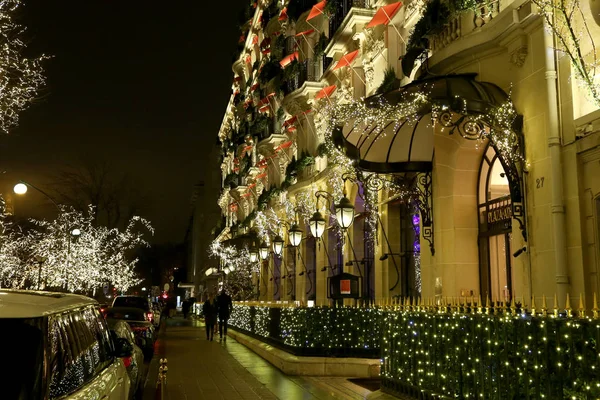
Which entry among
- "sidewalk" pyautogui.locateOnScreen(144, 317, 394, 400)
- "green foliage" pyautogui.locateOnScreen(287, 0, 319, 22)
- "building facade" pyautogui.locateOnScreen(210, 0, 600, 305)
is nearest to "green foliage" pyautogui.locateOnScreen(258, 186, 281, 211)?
"building facade" pyautogui.locateOnScreen(210, 0, 600, 305)

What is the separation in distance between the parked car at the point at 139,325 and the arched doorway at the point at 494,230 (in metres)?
8.80

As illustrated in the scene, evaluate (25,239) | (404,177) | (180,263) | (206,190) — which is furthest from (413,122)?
(180,263)

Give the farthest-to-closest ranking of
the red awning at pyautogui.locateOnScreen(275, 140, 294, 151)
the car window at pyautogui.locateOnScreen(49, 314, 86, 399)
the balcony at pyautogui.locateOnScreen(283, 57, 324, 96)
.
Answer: the red awning at pyautogui.locateOnScreen(275, 140, 294, 151)
the balcony at pyautogui.locateOnScreen(283, 57, 324, 96)
the car window at pyautogui.locateOnScreen(49, 314, 86, 399)

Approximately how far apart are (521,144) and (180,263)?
12023 centimetres

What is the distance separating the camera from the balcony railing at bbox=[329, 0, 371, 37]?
71.5 feet

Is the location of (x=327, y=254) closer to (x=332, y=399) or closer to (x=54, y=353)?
(x=332, y=399)

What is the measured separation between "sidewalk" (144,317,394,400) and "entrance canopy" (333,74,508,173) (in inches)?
216

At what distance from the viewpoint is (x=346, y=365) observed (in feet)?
45.3

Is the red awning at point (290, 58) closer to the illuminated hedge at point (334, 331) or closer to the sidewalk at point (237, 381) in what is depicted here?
the sidewalk at point (237, 381)

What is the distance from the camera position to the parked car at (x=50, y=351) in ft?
13.3

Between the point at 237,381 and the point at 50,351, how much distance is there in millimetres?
9861

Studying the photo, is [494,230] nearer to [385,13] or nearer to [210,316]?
[385,13]

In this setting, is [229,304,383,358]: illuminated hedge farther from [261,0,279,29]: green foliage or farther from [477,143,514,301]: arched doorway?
[261,0,279,29]: green foliage

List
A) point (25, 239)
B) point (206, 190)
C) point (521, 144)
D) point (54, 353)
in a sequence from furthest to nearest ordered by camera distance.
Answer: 1. point (206, 190)
2. point (25, 239)
3. point (521, 144)
4. point (54, 353)
